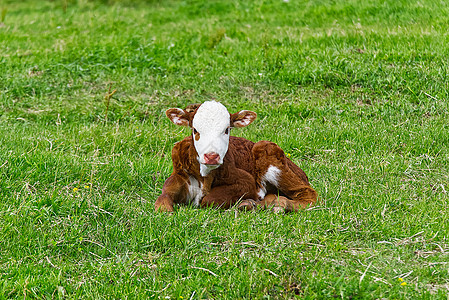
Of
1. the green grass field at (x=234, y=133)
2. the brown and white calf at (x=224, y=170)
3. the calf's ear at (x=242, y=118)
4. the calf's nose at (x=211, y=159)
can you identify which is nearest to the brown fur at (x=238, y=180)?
the brown and white calf at (x=224, y=170)

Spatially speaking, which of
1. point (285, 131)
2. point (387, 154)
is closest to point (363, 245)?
point (387, 154)

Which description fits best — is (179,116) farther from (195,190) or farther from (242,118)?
(195,190)

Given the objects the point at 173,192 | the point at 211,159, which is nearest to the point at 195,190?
the point at 173,192

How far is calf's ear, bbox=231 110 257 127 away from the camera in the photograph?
5.18 metres

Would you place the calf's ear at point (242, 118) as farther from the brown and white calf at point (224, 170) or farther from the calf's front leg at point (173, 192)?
the calf's front leg at point (173, 192)

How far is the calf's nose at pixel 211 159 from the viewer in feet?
15.3

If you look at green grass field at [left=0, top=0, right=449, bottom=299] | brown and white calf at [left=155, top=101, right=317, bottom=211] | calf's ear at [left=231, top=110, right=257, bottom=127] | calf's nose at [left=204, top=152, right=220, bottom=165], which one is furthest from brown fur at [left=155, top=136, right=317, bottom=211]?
calf's nose at [left=204, top=152, right=220, bottom=165]

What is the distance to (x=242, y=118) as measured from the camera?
205 inches

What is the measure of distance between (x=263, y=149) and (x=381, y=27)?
6.97m

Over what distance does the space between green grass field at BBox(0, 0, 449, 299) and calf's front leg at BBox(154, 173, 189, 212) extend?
167 millimetres

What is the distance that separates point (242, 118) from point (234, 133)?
2720mm

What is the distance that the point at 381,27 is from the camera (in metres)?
11.4

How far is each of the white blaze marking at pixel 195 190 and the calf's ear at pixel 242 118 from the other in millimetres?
628

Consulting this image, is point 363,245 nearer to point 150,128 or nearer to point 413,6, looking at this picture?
point 150,128
